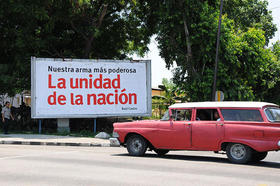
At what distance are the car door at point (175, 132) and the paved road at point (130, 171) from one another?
612mm

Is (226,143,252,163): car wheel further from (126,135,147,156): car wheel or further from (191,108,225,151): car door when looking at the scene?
(126,135,147,156): car wheel

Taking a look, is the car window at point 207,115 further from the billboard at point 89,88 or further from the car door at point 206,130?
the billboard at point 89,88

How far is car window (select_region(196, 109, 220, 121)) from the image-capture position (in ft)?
40.8

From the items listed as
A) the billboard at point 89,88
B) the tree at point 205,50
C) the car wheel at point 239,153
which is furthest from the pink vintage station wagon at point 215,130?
the tree at point 205,50

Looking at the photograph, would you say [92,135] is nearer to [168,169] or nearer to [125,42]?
[125,42]

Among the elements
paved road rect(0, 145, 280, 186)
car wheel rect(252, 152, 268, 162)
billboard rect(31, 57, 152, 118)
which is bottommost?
paved road rect(0, 145, 280, 186)

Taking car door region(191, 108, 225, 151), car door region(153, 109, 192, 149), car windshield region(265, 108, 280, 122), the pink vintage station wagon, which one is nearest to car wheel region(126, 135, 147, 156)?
the pink vintage station wagon

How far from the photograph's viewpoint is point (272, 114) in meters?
11.8

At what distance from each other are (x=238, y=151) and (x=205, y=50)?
15569 mm

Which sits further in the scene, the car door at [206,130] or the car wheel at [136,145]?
the car wheel at [136,145]

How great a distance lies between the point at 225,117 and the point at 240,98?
15076mm

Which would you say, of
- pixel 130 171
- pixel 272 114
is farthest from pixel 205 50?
pixel 130 171

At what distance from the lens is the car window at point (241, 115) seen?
38.5 feet

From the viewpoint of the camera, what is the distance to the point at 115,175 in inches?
368
